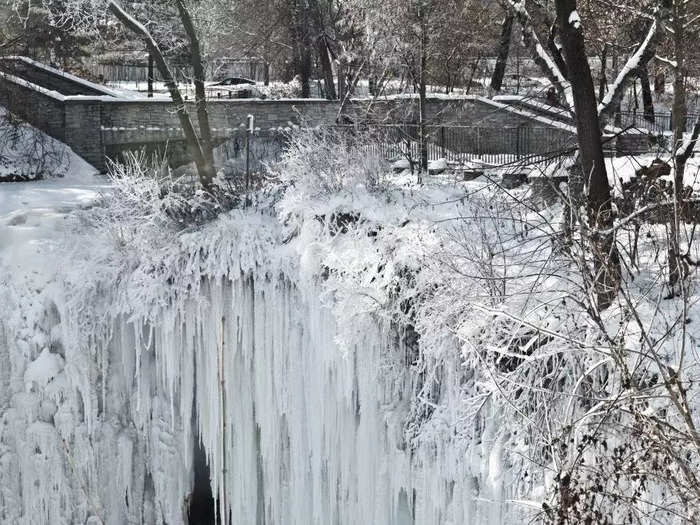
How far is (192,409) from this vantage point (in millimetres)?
13266

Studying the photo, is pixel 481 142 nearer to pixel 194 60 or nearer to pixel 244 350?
pixel 194 60

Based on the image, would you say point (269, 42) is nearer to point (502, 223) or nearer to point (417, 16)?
point (417, 16)

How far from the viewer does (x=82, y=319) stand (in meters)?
13.2

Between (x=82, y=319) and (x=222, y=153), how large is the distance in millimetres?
10507

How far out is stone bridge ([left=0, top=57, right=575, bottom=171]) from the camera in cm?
2061

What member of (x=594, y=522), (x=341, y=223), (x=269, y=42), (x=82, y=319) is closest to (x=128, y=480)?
(x=82, y=319)

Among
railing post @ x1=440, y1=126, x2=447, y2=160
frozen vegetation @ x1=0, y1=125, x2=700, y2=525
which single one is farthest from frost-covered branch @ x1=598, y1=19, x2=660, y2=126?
railing post @ x1=440, y1=126, x2=447, y2=160

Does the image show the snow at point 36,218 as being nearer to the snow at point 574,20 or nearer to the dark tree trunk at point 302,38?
the snow at point 574,20

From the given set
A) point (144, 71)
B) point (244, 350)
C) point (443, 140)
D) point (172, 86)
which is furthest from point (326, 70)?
point (244, 350)

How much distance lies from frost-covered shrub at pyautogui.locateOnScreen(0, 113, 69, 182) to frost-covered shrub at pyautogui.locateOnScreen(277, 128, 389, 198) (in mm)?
7632

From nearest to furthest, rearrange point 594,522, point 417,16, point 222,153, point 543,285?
point 594,522
point 543,285
point 417,16
point 222,153

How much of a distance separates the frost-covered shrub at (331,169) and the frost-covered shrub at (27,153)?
7.63m

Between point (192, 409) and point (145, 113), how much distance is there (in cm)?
1059

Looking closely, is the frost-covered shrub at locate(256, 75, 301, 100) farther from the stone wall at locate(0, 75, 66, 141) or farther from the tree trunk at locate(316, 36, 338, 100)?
the stone wall at locate(0, 75, 66, 141)
